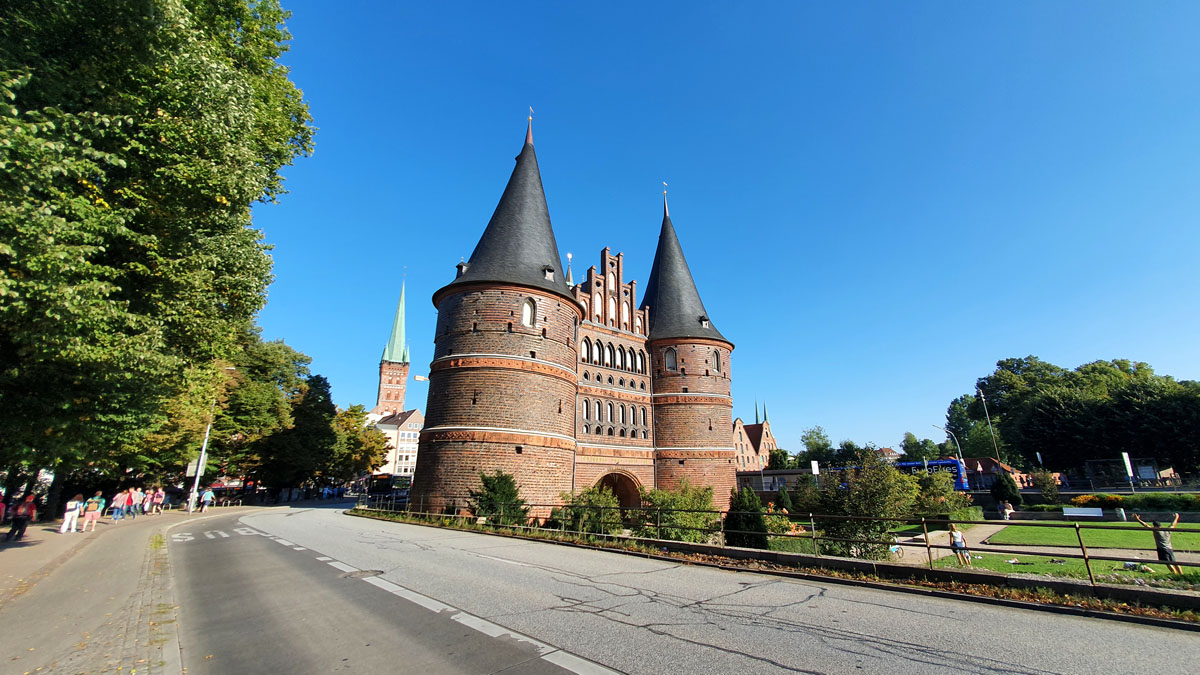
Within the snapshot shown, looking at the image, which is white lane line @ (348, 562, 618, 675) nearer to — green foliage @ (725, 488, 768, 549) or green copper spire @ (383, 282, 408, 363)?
green foliage @ (725, 488, 768, 549)

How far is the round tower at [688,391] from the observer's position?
1217 inches

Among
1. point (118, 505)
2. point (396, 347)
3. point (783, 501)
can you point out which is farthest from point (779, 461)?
point (396, 347)

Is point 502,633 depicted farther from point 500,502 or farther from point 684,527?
point 500,502

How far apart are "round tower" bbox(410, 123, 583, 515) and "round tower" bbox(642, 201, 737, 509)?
29.1ft

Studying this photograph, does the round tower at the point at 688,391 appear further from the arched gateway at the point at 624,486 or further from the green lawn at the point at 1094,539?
the green lawn at the point at 1094,539

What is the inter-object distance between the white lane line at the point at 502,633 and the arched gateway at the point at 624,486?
22.6 meters

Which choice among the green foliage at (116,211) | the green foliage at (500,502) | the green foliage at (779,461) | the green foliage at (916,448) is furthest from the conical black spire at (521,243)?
the green foliage at (916,448)

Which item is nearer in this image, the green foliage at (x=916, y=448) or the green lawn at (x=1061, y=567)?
the green lawn at (x=1061, y=567)

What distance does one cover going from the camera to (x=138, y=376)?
863 centimetres

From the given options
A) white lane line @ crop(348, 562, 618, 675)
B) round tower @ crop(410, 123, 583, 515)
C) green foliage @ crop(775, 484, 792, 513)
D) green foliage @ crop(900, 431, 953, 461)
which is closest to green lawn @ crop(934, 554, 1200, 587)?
white lane line @ crop(348, 562, 618, 675)

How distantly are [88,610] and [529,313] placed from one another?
17.6 metres

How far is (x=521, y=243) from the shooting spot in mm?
25375

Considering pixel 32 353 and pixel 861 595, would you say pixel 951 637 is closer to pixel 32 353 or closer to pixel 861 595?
pixel 861 595

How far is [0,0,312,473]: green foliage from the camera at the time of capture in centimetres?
650
